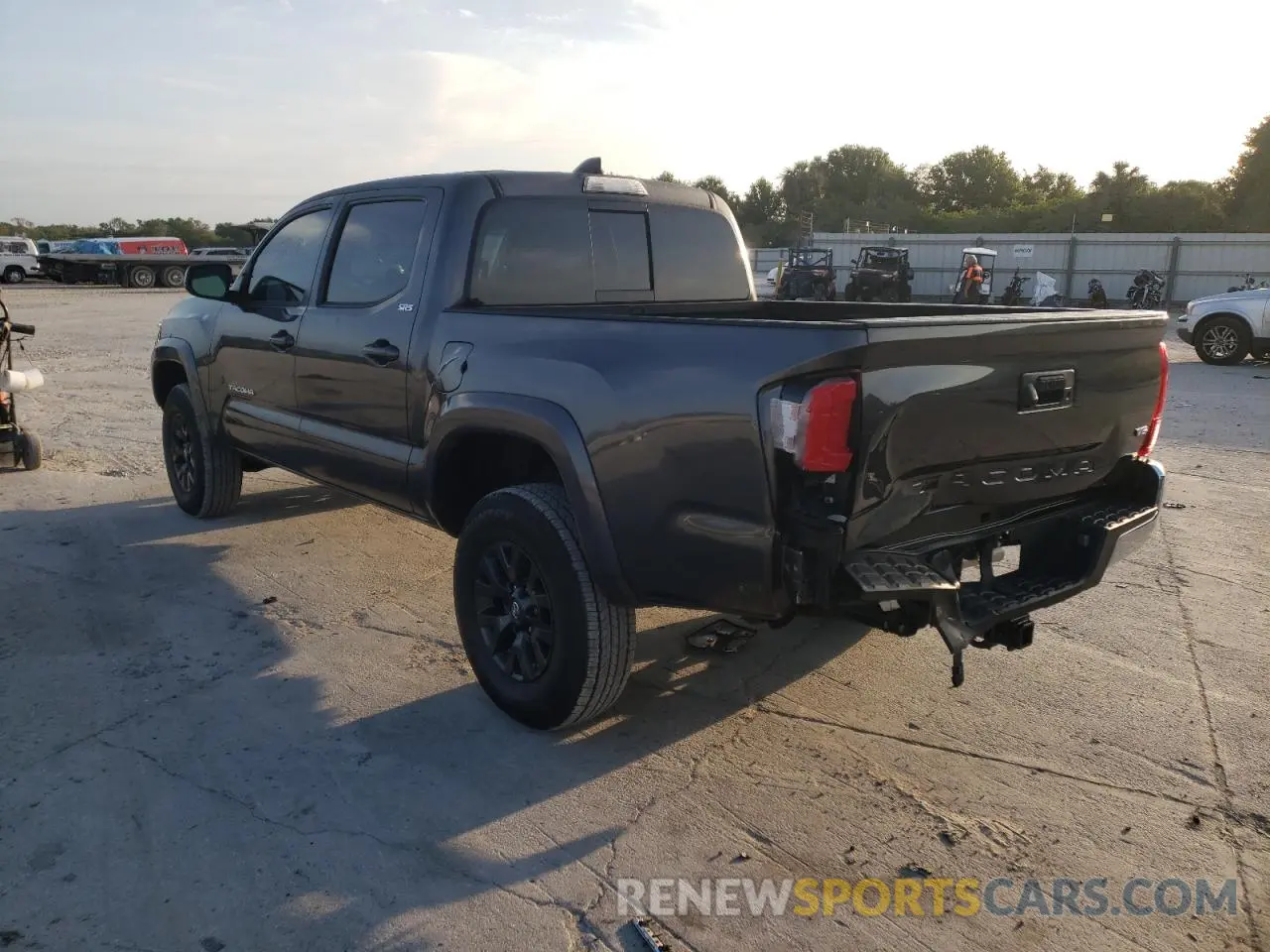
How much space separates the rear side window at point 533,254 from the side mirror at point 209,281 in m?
2.04

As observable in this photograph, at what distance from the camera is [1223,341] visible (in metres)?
14.4

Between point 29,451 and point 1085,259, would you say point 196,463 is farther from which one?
point 1085,259

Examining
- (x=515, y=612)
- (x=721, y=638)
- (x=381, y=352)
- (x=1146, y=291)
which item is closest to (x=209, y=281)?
(x=381, y=352)

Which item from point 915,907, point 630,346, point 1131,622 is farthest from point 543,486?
point 1131,622

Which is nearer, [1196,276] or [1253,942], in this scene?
[1253,942]

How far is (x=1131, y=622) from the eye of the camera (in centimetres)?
437

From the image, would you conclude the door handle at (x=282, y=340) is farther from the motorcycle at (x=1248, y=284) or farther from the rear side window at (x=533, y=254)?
the motorcycle at (x=1248, y=284)

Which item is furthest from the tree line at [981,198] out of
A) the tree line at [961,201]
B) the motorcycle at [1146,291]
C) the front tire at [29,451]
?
the front tire at [29,451]

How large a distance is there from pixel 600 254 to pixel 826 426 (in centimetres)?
207

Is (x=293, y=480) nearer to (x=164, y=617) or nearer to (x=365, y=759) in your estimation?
(x=164, y=617)

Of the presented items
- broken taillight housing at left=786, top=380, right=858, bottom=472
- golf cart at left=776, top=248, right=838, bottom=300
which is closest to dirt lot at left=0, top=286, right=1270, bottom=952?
broken taillight housing at left=786, top=380, right=858, bottom=472

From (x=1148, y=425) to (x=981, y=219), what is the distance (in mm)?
54362

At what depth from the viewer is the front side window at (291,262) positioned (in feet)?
15.3

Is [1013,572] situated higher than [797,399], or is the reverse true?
[797,399]
